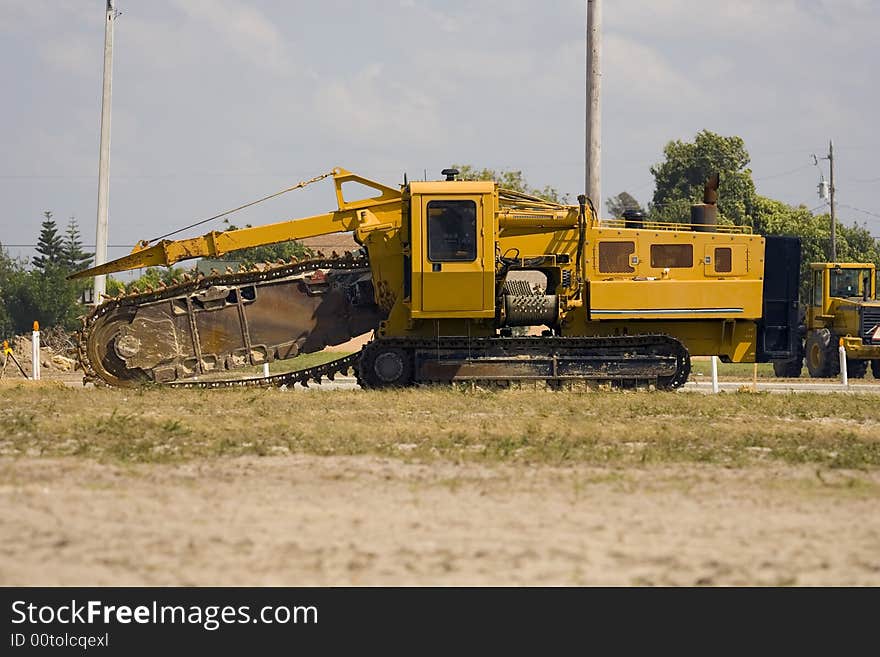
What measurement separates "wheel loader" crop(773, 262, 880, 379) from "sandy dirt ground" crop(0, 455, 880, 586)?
70.8 ft

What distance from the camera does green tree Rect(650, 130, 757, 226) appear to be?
76.4 m

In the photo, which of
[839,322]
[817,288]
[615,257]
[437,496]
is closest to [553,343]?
[615,257]

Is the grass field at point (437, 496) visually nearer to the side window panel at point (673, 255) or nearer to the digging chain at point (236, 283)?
the digging chain at point (236, 283)

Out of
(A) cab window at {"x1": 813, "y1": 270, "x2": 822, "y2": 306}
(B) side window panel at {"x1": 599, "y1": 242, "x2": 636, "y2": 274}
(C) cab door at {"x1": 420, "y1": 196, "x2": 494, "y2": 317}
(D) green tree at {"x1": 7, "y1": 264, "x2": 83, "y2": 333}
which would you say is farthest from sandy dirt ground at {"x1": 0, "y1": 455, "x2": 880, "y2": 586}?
(D) green tree at {"x1": 7, "y1": 264, "x2": 83, "y2": 333}

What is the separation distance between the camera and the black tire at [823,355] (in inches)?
1308

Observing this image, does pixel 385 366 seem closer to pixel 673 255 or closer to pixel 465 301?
pixel 465 301

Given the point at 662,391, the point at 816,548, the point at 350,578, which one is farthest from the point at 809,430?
the point at 350,578

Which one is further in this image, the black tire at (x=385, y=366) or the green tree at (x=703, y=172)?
the green tree at (x=703, y=172)

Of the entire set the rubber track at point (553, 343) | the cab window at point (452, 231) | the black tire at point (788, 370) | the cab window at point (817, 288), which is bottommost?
the black tire at point (788, 370)

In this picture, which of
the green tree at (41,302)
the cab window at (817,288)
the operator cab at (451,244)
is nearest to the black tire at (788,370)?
the cab window at (817,288)

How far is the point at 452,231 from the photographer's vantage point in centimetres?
2131

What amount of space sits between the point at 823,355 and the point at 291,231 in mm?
17192

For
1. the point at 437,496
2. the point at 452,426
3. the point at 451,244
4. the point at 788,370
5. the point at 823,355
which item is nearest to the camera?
the point at 437,496
